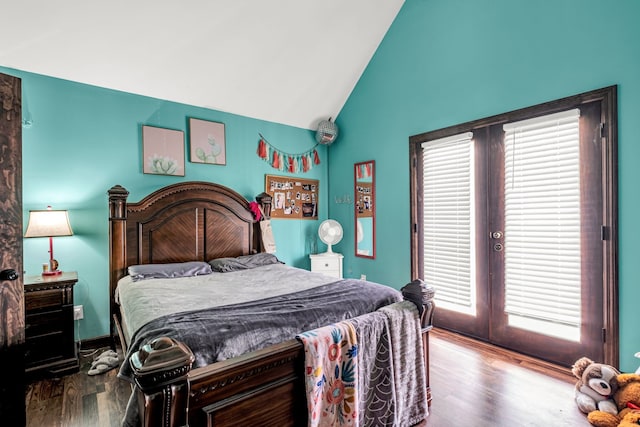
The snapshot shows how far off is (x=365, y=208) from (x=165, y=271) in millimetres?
2499

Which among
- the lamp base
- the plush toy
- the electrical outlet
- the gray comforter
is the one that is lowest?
the plush toy

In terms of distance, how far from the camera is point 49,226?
2.52 meters

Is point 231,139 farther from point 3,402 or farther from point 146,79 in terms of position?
point 3,402

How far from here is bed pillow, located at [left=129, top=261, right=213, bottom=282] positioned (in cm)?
271

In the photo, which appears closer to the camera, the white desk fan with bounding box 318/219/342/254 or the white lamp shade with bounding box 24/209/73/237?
the white lamp shade with bounding box 24/209/73/237

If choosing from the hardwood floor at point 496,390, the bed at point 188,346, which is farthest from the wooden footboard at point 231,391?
the hardwood floor at point 496,390

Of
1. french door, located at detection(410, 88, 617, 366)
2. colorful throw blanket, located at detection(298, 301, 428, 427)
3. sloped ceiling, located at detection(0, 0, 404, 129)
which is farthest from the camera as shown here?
sloped ceiling, located at detection(0, 0, 404, 129)

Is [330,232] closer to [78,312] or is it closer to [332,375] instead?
[332,375]

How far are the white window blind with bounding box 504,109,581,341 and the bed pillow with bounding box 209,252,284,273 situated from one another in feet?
7.92

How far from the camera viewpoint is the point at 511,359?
2.62 m

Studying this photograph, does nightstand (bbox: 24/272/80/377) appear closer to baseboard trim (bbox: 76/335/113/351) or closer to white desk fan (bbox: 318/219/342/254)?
baseboard trim (bbox: 76/335/113/351)

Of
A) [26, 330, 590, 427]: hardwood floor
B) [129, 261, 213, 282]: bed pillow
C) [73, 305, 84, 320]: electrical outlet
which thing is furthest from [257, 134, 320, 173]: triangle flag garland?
[26, 330, 590, 427]: hardwood floor

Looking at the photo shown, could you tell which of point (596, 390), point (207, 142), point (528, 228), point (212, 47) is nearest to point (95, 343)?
point (207, 142)

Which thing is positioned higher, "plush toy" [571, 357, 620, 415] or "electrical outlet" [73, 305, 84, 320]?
"electrical outlet" [73, 305, 84, 320]
